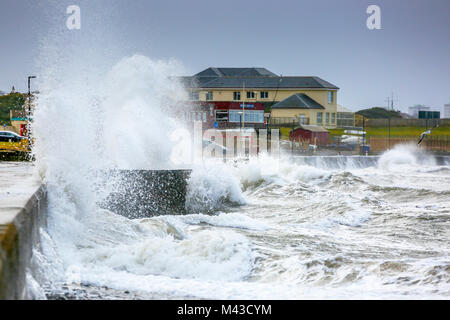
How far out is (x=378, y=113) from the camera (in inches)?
3743

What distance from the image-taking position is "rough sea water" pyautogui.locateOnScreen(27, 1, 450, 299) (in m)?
5.71

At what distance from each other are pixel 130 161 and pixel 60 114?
5.96 meters

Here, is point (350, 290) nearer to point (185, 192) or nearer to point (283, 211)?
point (283, 211)

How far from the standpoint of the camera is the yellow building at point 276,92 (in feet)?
214

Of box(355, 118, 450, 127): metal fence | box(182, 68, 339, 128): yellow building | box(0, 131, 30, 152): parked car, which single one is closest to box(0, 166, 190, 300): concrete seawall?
box(0, 131, 30, 152): parked car

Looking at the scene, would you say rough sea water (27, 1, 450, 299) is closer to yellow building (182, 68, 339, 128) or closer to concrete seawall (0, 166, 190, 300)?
concrete seawall (0, 166, 190, 300)

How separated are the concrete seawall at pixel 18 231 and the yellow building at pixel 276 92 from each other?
58.6 meters

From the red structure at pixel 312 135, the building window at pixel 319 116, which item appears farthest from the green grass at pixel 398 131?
the red structure at pixel 312 135

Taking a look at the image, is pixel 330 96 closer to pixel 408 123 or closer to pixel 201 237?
pixel 408 123

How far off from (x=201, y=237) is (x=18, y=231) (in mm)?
3587

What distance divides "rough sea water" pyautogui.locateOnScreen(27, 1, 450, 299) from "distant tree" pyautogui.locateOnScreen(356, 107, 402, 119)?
79.7 m

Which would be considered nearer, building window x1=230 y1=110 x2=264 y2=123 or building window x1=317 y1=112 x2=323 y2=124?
building window x1=230 y1=110 x2=264 y2=123

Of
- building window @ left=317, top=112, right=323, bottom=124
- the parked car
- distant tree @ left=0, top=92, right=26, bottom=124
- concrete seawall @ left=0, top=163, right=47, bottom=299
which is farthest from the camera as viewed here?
building window @ left=317, top=112, right=323, bottom=124

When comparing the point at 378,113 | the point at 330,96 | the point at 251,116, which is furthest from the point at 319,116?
the point at 378,113
